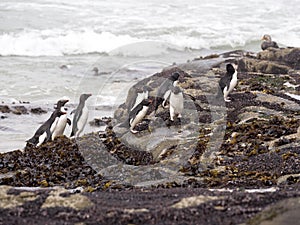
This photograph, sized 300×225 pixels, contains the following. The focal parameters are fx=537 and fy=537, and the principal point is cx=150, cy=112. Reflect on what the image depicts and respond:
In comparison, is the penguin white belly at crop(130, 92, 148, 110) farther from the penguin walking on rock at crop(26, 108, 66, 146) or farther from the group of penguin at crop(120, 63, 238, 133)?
the penguin walking on rock at crop(26, 108, 66, 146)

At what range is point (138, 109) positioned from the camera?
11.9 meters

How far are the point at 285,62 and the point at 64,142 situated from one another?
31.3 ft

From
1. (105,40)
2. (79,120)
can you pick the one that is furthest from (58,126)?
(105,40)

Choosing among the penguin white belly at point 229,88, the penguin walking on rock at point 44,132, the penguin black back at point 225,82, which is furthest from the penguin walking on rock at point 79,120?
the penguin white belly at point 229,88

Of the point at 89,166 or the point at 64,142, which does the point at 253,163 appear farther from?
the point at 64,142

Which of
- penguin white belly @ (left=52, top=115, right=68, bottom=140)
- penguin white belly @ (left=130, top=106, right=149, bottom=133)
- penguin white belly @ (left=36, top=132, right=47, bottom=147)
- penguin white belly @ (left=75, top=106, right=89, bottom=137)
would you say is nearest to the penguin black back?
penguin white belly @ (left=130, top=106, right=149, bottom=133)

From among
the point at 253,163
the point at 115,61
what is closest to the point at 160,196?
the point at 253,163

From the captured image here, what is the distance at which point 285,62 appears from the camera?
59.5 ft

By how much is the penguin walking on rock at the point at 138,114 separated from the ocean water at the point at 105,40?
2605 millimetres

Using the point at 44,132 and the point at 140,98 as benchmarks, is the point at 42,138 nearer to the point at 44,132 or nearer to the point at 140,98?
the point at 44,132

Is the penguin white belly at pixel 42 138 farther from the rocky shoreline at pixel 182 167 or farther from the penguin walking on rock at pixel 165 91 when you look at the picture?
the penguin walking on rock at pixel 165 91

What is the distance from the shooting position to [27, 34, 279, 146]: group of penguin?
38.2 feet

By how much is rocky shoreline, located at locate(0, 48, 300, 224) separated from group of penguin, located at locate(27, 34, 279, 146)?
0.25m

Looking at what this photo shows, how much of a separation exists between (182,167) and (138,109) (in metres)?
3.42
